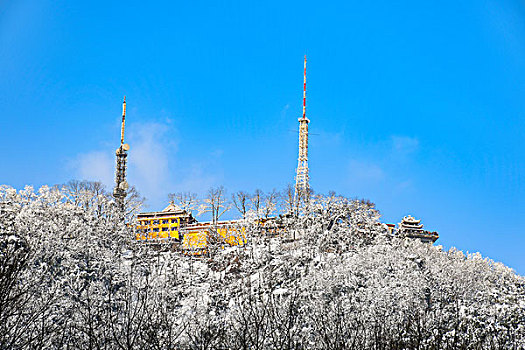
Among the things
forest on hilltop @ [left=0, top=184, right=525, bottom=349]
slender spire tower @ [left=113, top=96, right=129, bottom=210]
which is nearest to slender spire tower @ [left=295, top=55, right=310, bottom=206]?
forest on hilltop @ [left=0, top=184, right=525, bottom=349]

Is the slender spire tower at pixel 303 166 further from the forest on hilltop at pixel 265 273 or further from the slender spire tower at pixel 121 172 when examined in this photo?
the slender spire tower at pixel 121 172

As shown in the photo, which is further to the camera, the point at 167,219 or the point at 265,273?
the point at 167,219

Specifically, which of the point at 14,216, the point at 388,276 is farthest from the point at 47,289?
the point at 388,276

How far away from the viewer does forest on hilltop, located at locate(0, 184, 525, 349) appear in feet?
115

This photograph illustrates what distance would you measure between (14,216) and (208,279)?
16.8m

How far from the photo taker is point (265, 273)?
47906 millimetres

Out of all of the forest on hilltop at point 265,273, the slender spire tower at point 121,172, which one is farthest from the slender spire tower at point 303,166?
the slender spire tower at point 121,172

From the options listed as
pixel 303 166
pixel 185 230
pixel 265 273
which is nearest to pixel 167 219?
pixel 185 230

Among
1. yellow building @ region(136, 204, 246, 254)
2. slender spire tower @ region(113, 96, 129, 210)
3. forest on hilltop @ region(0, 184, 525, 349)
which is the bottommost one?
forest on hilltop @ region(0, 184, 525, 349)

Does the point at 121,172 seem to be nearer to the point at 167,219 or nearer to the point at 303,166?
the point at 167,219

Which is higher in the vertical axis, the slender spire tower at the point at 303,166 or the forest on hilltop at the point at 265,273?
the slender spire tower at the point at 303,166

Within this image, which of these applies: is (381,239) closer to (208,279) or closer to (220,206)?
(208,279)

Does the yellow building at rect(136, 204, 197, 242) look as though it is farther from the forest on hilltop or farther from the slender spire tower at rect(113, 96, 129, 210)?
the forest on hilltop

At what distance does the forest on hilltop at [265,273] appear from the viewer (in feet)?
115
